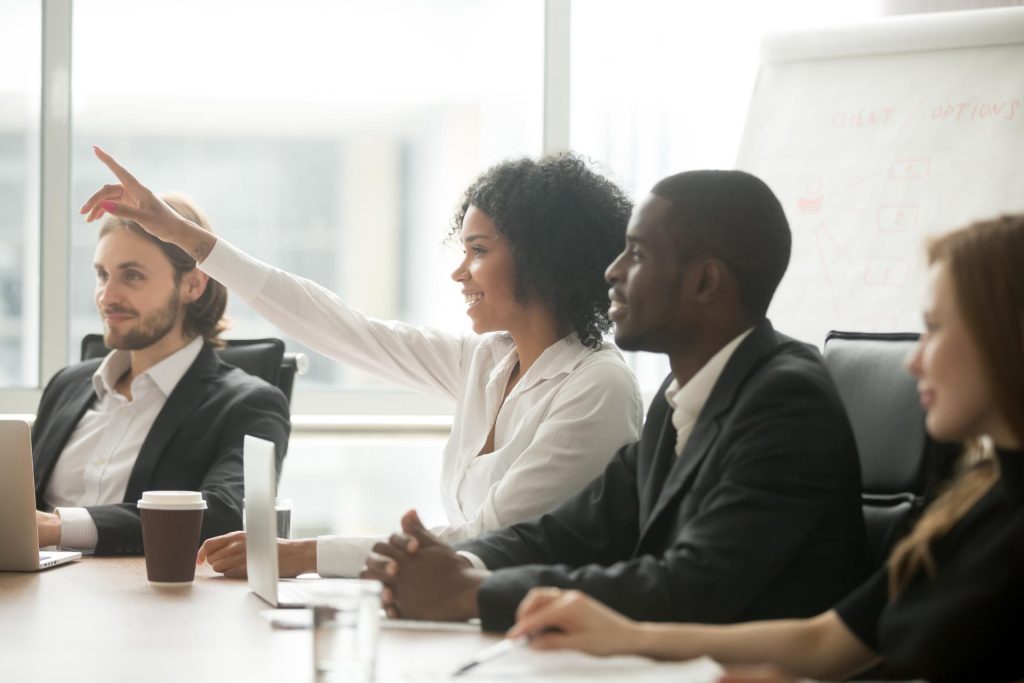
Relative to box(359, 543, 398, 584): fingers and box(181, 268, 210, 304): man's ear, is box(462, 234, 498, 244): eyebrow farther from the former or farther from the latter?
A: box(359, 543, 398, 584): fingers

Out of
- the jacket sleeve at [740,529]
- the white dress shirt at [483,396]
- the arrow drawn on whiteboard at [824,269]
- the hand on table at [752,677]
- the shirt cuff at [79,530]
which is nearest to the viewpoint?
the hand on table at [752,677]

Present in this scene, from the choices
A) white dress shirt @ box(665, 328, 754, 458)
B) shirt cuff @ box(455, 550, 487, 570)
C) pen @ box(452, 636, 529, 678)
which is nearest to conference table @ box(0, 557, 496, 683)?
pen @ box(452, 636, 529, 678)

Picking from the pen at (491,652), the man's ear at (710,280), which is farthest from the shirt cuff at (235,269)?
the pen at (491,652)

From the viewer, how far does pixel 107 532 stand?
218 centimetres

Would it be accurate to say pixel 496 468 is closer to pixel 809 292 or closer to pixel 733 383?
pixel 733 383

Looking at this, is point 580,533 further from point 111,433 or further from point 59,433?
point 59,433

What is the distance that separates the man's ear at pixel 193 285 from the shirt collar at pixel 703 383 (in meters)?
1.54

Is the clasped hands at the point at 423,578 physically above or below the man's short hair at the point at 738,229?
below

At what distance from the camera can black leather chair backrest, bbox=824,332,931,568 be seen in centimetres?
164

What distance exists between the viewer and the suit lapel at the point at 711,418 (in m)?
1.57

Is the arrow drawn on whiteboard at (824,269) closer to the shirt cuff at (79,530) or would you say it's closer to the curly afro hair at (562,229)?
the curly afro hair at (562,229)

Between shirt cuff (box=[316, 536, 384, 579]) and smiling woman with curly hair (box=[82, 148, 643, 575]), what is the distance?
8.7 inches

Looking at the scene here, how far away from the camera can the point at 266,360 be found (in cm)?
285

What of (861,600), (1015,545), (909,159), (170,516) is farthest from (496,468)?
(909,159)
